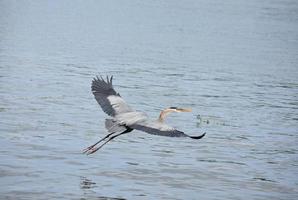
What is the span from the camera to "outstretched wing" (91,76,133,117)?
14616 mm

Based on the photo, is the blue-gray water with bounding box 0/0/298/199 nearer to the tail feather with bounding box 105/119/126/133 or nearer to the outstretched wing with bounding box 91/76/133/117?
the tail feather with bounding box 105/119/126/133

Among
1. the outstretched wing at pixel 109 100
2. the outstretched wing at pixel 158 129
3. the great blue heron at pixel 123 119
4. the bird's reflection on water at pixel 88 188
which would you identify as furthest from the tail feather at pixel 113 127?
the bird's reflection on water at pixel 88 188

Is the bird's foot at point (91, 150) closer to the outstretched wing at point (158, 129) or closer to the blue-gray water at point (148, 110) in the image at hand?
the blue-gray water at point (148, 110)

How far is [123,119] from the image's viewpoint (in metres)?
13.9

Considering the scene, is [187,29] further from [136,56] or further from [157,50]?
[136,56]

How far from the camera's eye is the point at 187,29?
51.7 metres

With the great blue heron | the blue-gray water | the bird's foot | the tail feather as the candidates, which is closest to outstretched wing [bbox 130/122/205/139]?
the great blue heron

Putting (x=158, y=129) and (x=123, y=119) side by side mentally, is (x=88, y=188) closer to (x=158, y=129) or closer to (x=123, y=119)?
(x=158, y=129)

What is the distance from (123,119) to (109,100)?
45.3 inches

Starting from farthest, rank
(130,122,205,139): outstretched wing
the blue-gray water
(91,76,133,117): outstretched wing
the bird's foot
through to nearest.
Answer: the bird's foot
(91,76,133,117): outstretched wing
the blue-gray water
(130,122,205,139): outstretched wing

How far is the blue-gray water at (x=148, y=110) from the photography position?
1348 cm

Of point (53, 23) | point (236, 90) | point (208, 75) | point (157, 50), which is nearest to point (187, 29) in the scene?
point (53, 23)

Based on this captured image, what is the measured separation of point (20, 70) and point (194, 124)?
30.7 feet

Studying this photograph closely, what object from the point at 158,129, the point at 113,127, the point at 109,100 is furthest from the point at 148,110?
the point at 158,129
